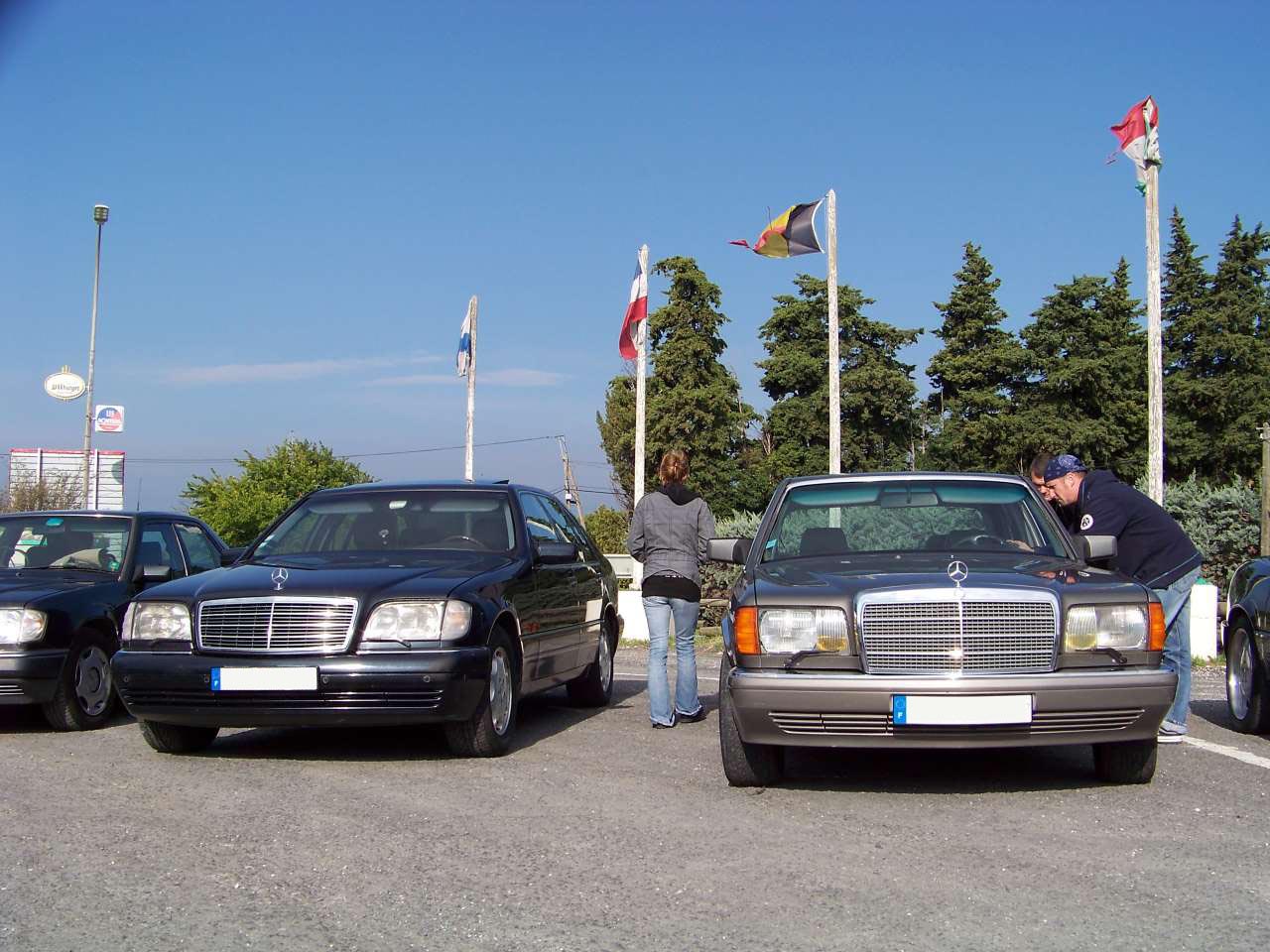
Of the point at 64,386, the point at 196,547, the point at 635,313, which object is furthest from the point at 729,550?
the point at 64,386

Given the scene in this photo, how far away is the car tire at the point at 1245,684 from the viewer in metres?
8.59

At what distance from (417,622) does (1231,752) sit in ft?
15.4

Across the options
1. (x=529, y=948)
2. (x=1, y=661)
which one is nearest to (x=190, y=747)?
(x=1, y=661)

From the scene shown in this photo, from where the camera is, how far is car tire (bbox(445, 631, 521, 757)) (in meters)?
7.59

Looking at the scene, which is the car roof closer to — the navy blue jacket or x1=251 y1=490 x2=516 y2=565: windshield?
x1=251 y1=490 x2=516 y2=565: windshield

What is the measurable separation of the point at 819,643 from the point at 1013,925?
2153 mm

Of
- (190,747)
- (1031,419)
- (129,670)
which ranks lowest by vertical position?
(190,747)

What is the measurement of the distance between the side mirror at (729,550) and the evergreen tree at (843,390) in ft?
175

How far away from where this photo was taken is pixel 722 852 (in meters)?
5.39

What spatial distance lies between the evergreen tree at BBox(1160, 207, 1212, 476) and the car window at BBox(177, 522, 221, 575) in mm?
→ 49787

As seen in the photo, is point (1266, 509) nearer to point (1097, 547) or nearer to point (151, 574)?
point (1097, 547)

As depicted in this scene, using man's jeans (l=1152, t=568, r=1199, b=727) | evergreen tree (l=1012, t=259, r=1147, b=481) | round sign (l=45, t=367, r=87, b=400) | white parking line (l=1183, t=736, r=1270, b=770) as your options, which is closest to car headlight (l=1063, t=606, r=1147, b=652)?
white parking line (l=1183, t=736, r=1270, b=770)

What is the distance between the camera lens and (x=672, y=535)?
9.16 m

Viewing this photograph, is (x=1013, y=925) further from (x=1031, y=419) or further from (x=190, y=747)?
(x=1031, y=419)
